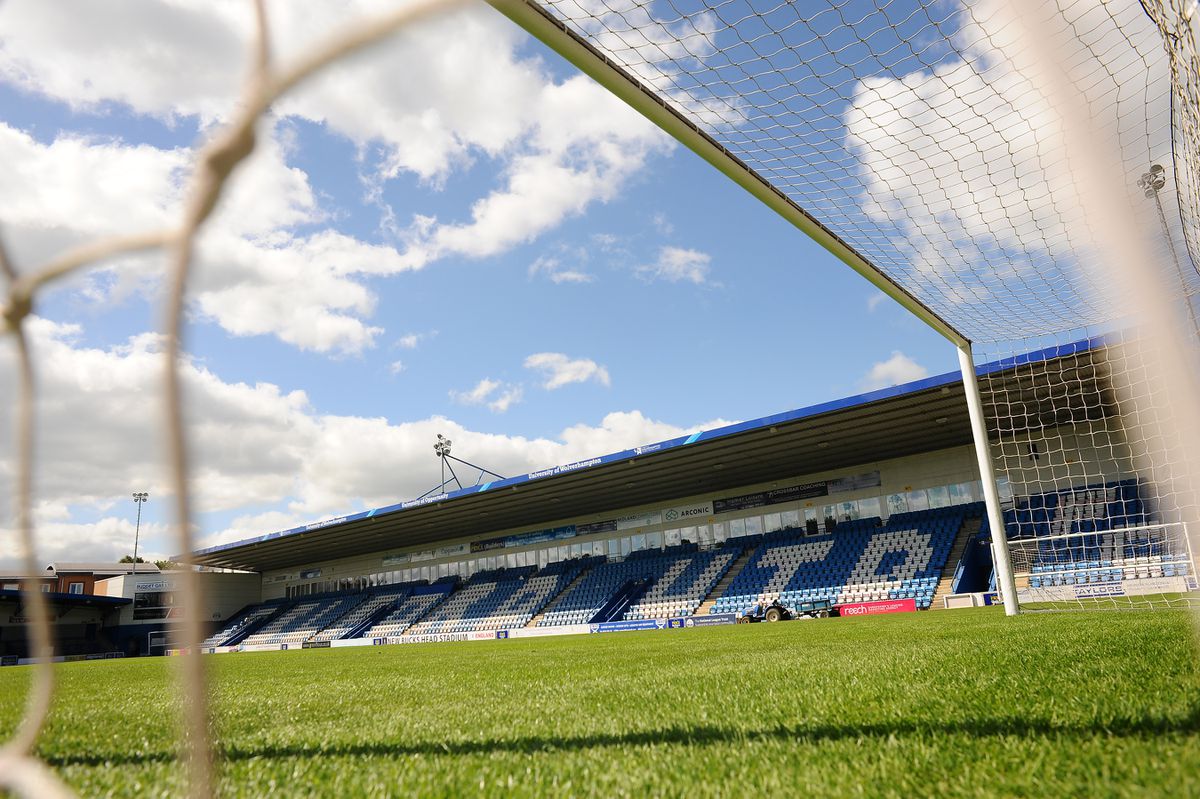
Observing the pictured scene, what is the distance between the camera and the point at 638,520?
106 feet

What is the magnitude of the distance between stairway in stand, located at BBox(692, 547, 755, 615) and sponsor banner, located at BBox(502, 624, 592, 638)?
424cm

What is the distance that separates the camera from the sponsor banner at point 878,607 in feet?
69.5

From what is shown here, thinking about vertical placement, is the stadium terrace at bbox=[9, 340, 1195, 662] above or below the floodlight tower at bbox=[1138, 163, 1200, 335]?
below

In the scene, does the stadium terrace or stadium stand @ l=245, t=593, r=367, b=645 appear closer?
the stadium terrace

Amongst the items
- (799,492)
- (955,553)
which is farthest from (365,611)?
(955,553)

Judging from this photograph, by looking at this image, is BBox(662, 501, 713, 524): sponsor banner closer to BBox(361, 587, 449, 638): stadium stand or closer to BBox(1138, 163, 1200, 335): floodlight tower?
BBox(361, 587, 449, 638): stadium stand

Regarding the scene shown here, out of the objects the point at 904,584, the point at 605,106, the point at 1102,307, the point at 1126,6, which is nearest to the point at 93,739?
the point at 605,106

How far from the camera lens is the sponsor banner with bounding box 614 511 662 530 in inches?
1259

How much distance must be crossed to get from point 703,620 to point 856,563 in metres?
5.51

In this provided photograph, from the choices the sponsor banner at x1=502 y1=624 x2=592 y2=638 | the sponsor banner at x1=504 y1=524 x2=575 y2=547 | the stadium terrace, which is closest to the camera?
the stadium terrace

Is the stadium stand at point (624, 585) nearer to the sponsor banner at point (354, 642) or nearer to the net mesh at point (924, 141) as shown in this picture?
the sponsor banner at point (354, 642)

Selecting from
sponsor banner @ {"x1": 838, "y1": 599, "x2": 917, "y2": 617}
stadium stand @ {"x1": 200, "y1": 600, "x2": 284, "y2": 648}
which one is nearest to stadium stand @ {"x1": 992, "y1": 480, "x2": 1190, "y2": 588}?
sponsor banner @ {"x1": 838, "y1": 599, "x2": 917, "y2": 617}

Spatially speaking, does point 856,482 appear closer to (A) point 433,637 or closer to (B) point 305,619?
(A) point 433,637

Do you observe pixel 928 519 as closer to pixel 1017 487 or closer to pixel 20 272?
pixel 1017 487
